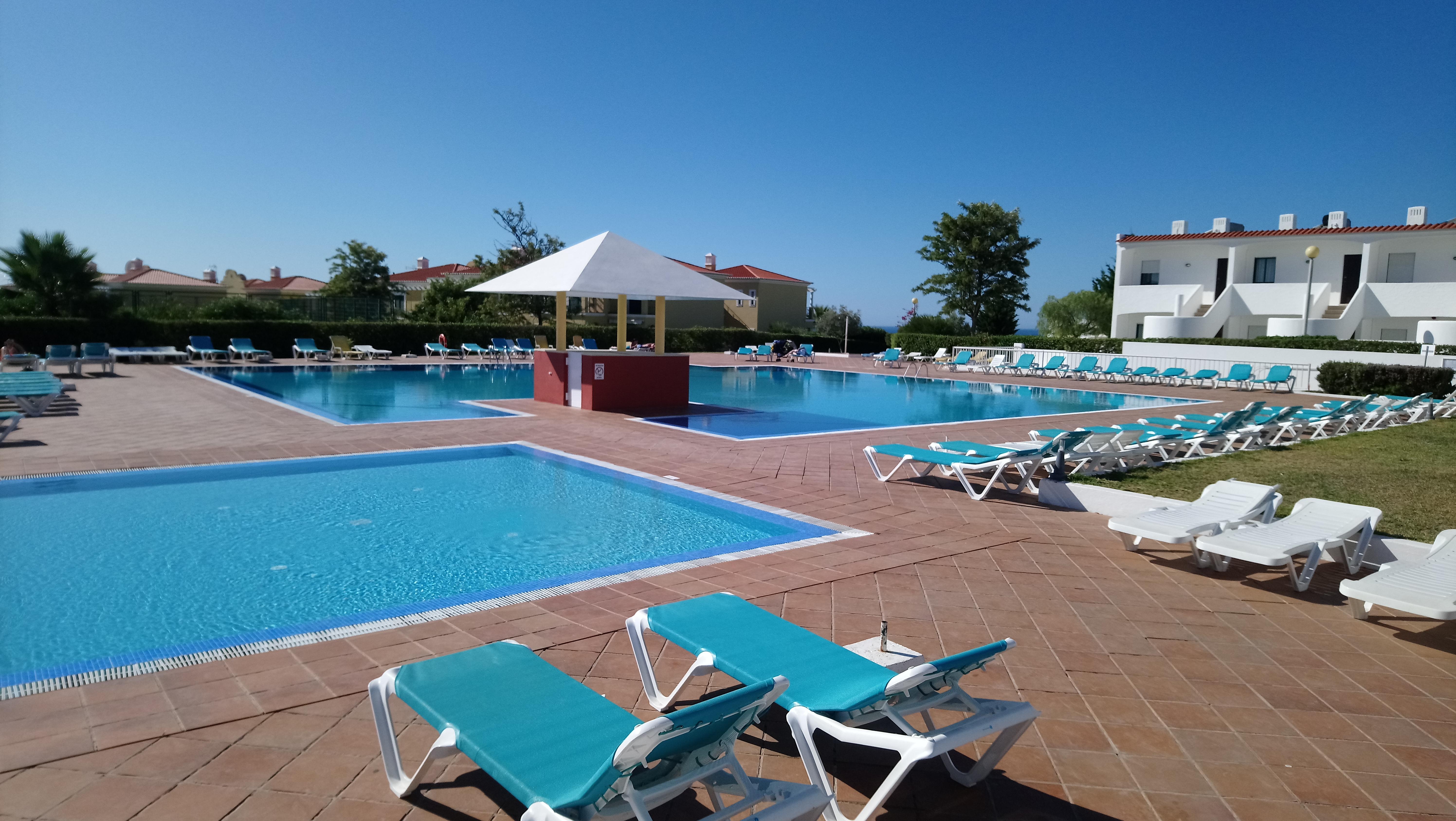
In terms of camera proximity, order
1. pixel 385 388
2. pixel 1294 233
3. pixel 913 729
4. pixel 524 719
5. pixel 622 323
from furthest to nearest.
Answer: pixel 1294 233 → pixel 385 388 → pixel 622 323 → pixel 913 729 → pixel 524 719

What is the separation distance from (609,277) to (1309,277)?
1886cm

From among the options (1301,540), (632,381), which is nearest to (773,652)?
(1301,540)

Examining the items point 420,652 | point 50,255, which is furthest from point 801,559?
point 50,255

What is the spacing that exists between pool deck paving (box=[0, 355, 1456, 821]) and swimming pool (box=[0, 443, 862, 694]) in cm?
47

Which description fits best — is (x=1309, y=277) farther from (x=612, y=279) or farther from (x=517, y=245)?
(x=517, y=245)

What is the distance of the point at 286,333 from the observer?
87.0 ft

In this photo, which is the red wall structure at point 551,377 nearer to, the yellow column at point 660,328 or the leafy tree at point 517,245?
the yellow column at point 660,328

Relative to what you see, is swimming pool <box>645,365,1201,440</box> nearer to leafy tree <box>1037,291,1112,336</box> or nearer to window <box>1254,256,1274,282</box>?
window <box>1254,256,1274,282</box>

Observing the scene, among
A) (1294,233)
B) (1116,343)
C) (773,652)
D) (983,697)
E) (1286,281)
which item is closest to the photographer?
(773,652)

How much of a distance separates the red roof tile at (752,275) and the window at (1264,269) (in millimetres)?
22464

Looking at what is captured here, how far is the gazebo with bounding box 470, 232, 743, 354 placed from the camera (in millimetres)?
12875

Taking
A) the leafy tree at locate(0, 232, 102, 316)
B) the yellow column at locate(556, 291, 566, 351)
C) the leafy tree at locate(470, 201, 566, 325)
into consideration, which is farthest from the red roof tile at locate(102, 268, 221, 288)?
the yellow column at locate(556, 291, 566, 351)

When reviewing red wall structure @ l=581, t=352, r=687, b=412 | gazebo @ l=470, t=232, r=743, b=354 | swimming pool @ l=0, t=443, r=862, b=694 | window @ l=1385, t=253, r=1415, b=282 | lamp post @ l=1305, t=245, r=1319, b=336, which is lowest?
swimming pool @ l=0, t=443, r=862, b=694

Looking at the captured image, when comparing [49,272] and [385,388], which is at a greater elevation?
[49,272]
